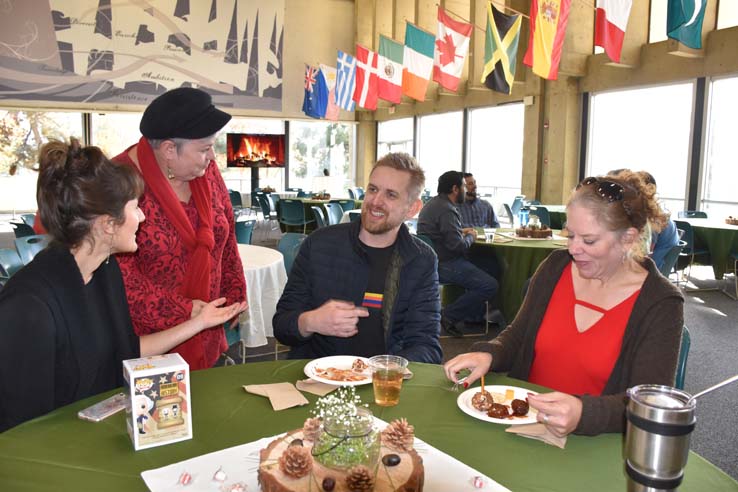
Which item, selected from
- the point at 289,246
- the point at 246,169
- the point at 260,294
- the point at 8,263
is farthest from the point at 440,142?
the point at 8,263

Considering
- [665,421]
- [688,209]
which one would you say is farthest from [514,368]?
[688,209]

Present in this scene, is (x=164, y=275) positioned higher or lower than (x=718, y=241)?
higher

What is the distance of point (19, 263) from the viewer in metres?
3.75

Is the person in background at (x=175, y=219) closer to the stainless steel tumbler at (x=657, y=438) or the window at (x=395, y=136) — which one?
the stainless steel tumbler at (x=657, y=438)

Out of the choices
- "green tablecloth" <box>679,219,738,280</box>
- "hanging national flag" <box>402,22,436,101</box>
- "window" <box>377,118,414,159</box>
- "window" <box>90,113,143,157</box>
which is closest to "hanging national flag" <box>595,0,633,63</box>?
"green tablecloth" <box>679,219,738,280</box>

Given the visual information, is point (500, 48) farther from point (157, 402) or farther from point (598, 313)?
point (157, 402)

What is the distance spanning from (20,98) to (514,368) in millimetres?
15272

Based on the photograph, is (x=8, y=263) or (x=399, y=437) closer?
(x=399, y=437)

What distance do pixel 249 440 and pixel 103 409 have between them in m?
0.41

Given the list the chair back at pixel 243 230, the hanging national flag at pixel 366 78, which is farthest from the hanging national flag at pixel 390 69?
the chair back at pixel 243 230

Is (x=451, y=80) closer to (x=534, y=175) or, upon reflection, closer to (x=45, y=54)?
(x=534, y=175)

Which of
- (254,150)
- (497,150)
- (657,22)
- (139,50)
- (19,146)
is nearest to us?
(657,22)

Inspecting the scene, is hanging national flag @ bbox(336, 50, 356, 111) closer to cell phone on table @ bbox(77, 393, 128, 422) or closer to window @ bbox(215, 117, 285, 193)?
window @ bbox(215, 117, 285, 193)

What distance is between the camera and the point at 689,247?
22.8 feet
